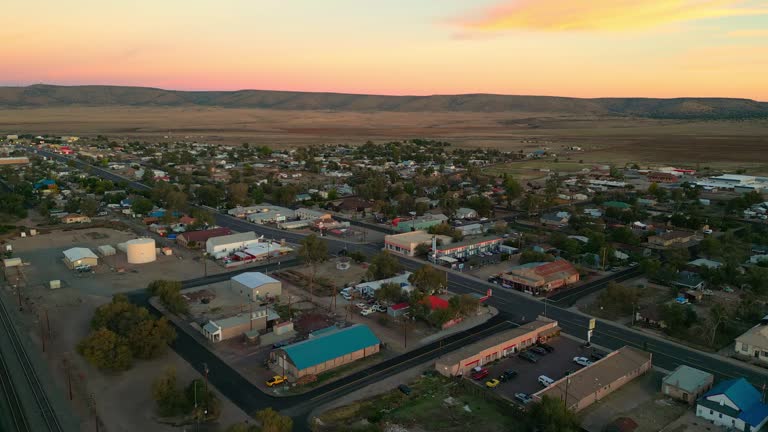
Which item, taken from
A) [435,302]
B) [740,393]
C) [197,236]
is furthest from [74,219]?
[740,393]

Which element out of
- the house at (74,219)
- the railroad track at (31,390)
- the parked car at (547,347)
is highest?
the house at (74,219)

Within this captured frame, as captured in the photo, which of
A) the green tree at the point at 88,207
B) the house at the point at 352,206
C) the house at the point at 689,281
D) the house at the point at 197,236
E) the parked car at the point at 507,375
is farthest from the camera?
the house at the point at 352,206

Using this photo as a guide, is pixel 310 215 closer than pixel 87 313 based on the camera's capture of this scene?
No

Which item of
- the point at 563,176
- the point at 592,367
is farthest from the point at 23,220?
the point at 563,176

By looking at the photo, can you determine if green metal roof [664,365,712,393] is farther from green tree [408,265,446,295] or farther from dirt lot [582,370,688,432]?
green tree [408,265,446,295]

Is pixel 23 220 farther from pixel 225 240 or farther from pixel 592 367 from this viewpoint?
pixel 592 367

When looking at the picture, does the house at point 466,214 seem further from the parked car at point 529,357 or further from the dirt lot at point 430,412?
the dirt lot at point 430,412

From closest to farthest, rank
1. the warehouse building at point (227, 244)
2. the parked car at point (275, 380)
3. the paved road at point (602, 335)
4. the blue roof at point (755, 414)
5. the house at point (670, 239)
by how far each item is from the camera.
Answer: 1. the blue roof at point (755, 414)
2. the parked car at point (275, 380)
3. the paved road at point (602, 335)
4. the warehouse building at point (227, 244)
5. the house at point (670, 239)

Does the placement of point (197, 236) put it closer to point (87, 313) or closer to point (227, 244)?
point (227, 244)

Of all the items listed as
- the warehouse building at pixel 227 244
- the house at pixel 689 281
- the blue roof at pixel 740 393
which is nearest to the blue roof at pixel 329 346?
the blue roof at pixel 740 393
